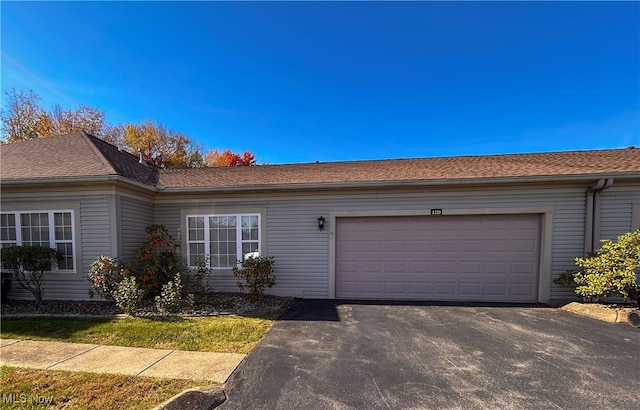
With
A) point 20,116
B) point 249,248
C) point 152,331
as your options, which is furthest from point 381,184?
point 20,116

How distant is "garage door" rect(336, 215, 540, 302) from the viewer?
6.59m

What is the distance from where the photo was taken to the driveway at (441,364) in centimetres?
269

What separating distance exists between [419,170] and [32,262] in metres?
9.81

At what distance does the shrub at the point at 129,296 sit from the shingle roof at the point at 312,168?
262cm

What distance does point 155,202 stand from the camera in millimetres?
7621

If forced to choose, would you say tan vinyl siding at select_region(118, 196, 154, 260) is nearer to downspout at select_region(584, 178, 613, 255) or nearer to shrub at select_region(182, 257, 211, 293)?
shrub at select_region(182, 257, 211, 293)

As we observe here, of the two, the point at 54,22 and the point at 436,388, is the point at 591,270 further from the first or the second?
the point at 54,22

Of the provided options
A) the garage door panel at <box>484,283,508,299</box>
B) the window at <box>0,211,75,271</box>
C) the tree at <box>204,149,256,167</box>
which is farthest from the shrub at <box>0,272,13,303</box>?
the tree at <box>204,149,256,167</box>

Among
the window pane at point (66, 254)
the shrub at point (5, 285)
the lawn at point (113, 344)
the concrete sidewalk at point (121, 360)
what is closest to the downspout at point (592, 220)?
the lawn at point (113, 344)

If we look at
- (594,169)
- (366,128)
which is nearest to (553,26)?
(594,169)

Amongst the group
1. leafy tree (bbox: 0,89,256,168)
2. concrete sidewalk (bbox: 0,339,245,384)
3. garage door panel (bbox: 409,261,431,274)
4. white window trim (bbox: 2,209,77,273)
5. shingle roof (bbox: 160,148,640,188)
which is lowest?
concrete sidewalk (bbox: 0,339,245,384)

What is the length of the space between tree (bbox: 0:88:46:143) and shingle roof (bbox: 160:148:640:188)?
1757 cm

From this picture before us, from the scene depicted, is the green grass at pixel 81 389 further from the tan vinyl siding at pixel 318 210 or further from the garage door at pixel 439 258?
the garage door at pixel 439 258

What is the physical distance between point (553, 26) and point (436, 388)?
32.3 feet
